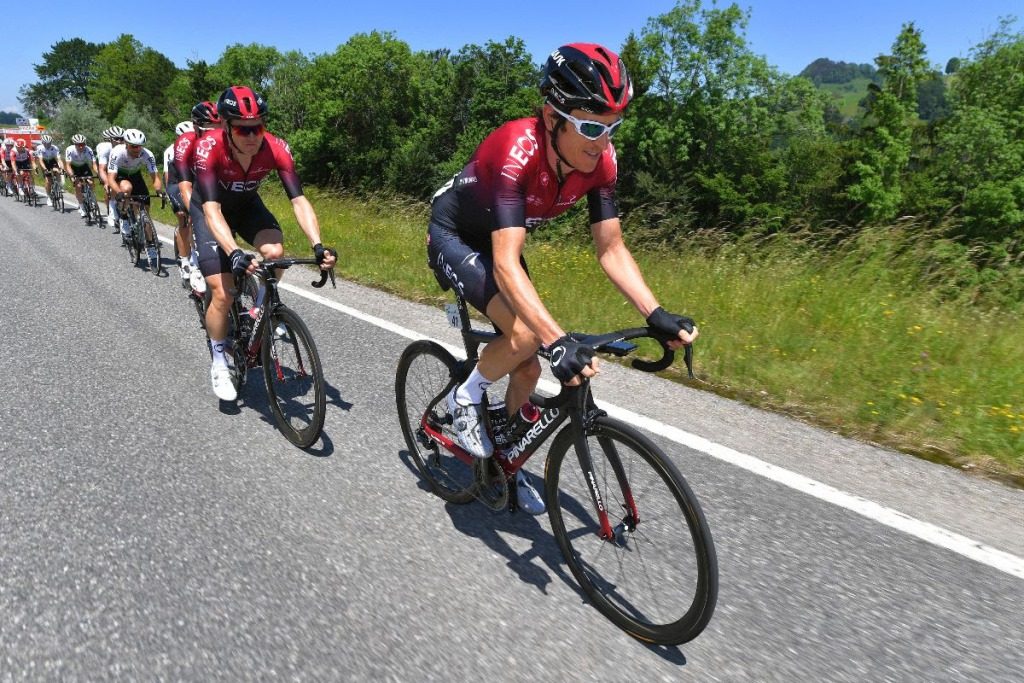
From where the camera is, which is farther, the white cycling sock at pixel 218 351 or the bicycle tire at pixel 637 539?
the white cycling sock at pixel 218 351

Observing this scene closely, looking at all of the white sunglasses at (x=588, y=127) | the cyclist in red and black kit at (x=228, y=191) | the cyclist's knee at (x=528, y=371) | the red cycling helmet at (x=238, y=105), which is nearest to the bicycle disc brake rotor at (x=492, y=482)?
the cyclist's knee at (x=528, y=371)

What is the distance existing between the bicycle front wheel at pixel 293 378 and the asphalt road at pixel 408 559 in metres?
0.16

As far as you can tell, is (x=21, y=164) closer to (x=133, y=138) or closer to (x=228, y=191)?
(x=133, y=138)

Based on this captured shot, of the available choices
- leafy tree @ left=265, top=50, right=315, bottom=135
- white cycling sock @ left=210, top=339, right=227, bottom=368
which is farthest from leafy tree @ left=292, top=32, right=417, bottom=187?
white cycling sock @ left=210, top=339, right=227, bottom=368

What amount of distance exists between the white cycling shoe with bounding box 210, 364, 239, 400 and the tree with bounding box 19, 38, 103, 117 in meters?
143

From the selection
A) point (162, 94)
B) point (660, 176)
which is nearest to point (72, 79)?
point (162, 94)

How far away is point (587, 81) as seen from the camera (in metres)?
2.39

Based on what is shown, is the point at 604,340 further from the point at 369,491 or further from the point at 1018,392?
the point at 1018,392

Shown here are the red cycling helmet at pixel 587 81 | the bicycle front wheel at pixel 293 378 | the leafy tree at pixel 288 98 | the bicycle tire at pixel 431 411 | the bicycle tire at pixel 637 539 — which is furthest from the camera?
the leafy tree at pixel 288 98

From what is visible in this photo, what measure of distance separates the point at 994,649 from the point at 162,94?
116 metres

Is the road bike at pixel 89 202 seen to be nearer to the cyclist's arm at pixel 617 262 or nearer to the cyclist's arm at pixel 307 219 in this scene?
the cyclist's arm at pixel 307 219

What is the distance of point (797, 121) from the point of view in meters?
75.2

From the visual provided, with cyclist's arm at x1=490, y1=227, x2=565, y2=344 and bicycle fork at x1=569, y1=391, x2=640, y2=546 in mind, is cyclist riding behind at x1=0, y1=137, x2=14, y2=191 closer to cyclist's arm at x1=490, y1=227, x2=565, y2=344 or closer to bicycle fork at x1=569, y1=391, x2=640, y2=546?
cyclist's arm at x1=490, y1=227, x2=565, y2=344

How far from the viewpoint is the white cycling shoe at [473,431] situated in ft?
9.90
